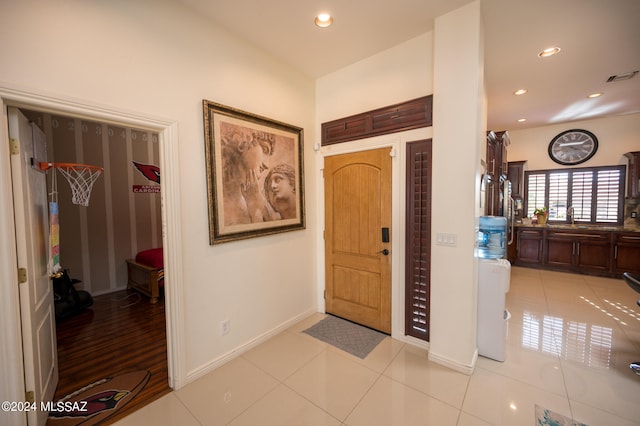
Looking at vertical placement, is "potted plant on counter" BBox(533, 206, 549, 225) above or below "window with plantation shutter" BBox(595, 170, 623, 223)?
below

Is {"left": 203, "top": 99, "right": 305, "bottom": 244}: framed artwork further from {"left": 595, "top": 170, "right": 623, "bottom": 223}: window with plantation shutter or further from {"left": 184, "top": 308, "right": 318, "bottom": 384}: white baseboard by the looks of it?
{"left": 595, "top": 170, "right": 623, "bottom": 223}: window with plantation shutter

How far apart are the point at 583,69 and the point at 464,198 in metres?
2.73

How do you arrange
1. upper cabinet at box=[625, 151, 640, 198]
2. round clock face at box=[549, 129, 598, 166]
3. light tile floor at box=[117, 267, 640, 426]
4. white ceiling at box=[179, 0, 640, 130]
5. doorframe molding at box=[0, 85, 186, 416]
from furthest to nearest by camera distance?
round clock face at box=[549, 129, 598, 166]
upper cabinet at box=[625, 151, 640, 198]
white ceiling at box=[179, 0, 640, 130]
light tile floor at box=[117, 267, 640, 426]
doorframe molding at box=[0, 85, 186, 416]

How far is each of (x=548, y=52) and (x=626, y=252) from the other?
4233 mm

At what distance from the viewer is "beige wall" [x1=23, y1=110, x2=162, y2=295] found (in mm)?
3906

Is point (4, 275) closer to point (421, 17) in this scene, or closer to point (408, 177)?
point (408, 177)

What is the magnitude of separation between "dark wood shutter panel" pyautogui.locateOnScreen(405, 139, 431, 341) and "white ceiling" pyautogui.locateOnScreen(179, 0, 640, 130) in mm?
1135

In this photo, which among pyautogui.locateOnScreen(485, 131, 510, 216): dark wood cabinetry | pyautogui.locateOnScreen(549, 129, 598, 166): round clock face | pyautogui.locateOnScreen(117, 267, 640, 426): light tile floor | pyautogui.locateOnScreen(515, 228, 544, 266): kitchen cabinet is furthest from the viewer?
pyautogui.locateOnScreen(515, 228, 544, 266): kitchen cabinet

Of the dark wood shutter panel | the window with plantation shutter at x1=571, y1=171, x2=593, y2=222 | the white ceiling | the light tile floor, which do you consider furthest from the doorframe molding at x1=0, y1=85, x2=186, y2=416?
the window with plantation shutter at x1=571, y1=171, x2=593, y2=222

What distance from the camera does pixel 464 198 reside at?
85.4 inches

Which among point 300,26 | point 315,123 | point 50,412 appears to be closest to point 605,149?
point 315,123

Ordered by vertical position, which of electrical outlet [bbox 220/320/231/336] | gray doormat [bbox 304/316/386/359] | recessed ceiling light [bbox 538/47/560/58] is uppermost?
recessed ceiling light [bbox 538/47/560/58]

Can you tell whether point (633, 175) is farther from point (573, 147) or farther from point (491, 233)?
point (491, 233)

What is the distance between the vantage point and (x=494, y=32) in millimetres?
2416
